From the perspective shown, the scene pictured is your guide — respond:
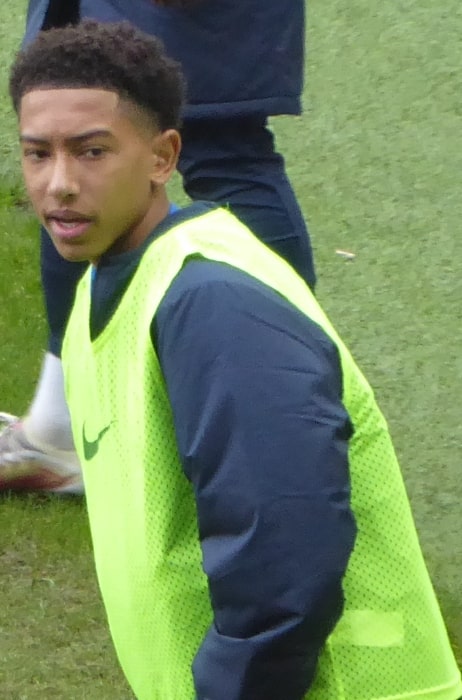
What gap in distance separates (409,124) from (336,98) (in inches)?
13.3

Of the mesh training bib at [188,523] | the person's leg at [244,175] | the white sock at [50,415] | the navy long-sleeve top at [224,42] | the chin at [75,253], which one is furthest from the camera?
the white sock at [50,415]

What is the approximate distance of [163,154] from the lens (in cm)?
168

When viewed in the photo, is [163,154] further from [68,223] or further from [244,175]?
[244,175]

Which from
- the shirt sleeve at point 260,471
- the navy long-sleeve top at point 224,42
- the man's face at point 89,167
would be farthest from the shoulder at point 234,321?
the navy long-sleeve top at point 224,42

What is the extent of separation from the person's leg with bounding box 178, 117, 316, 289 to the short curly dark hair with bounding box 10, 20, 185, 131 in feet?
3.77

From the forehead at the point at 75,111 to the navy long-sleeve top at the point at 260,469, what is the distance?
A: 242mm

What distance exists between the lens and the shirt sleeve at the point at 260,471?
1.40 meters

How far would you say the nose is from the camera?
1.59m

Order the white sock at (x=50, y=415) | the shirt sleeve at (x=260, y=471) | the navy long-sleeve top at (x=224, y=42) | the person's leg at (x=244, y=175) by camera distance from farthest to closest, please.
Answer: the white sock at (x=50, y=415), the person's leg at (x=244, y=175), the navy long-sleeve top at (x=224, y=42), the shirt sleeve at (x=260, y=471)

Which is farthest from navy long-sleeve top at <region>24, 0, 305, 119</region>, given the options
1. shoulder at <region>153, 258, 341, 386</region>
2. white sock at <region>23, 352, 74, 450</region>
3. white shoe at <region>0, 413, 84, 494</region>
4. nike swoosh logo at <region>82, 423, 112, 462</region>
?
shoulder at <region>153, 258, 341, 386</region>

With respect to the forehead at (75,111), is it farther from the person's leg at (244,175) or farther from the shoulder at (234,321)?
the person's leg at (244,175)

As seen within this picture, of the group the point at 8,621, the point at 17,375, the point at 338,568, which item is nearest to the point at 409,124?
the point at 17,375

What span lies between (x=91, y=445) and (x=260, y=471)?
415 mm

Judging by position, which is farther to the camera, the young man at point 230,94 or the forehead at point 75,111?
the young man at point 230,94
